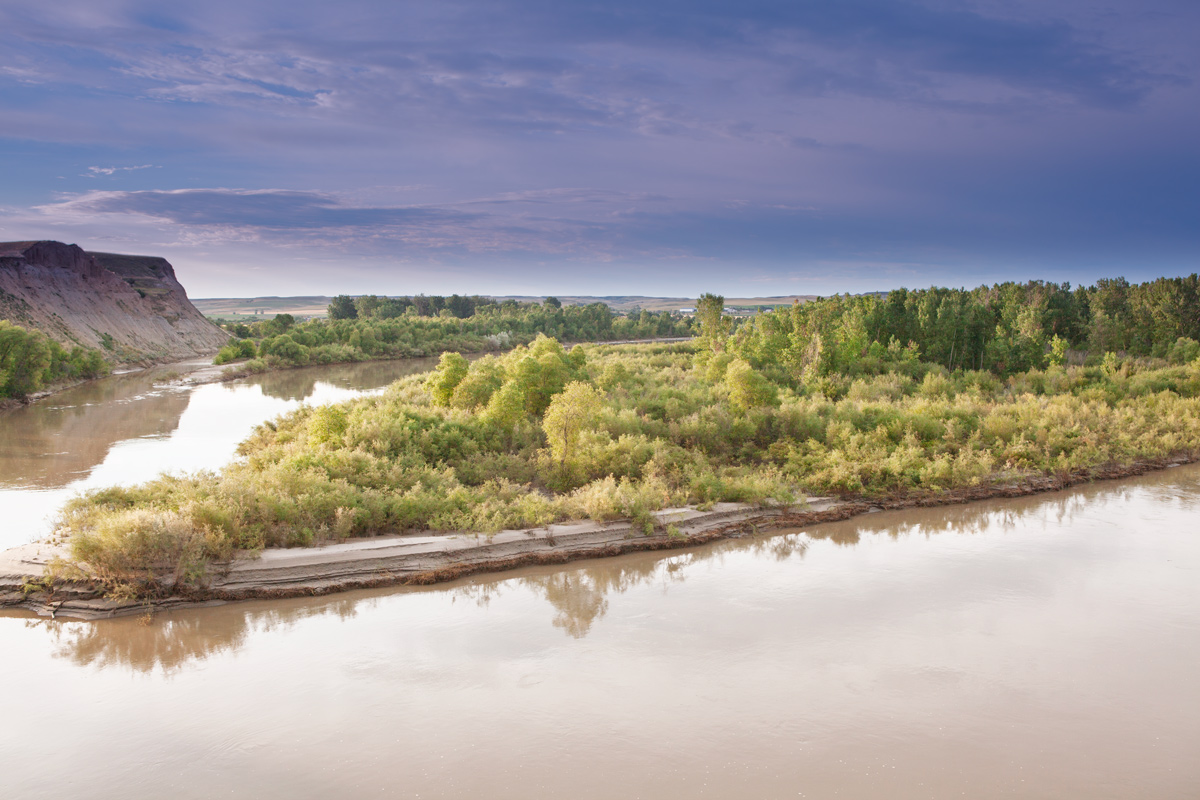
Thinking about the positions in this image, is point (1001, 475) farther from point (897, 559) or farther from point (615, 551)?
point (615, 551)

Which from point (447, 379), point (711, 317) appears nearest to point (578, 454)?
point (447, 379)

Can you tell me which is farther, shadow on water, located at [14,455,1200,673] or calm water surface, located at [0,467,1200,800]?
shadow on water, located at [14,455,1200,673]

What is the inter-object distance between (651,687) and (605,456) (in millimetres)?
8446

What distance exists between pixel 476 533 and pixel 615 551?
9.20ft

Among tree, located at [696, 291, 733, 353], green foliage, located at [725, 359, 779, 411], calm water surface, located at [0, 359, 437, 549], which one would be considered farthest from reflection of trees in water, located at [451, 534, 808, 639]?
tree, located at [696, 291, 733, 353]

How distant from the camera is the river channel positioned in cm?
744

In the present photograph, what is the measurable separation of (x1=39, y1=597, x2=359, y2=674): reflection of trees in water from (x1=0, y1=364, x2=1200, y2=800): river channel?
0.04 metres

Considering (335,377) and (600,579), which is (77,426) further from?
(600,579)

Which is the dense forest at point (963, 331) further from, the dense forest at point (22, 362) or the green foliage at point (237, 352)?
the green foliage at point (237, 352)

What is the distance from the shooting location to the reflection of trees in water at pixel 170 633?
9805 mm

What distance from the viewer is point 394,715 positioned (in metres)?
8.45

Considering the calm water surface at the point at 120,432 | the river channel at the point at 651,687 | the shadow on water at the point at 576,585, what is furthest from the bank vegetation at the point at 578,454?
the calm water surface at the point at 120,432

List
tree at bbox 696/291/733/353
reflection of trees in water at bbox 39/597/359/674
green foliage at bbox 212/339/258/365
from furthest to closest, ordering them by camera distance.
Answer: green foliage at bbox 212/339/258/365, tree at bbox 696/291/733/353, reflection of trees in water at bbox 39/597/359/674

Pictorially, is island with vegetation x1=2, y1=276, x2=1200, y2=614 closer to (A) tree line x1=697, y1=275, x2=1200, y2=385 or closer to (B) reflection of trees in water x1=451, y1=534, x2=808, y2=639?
(B) reflection of trees in water x1=451, y1=534, x2=808, y2=639
